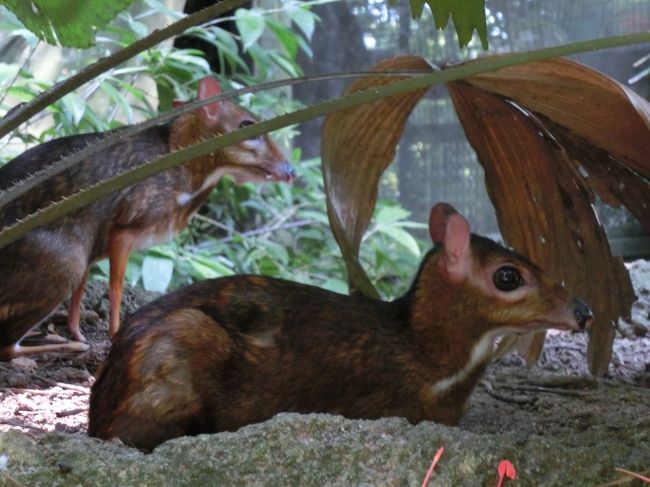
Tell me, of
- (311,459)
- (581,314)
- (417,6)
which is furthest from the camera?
(581,314)

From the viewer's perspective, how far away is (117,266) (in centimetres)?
462

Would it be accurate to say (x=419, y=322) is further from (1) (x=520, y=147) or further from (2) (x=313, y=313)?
(1) (x=520, y=147)

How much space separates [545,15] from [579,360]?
9.80 feet

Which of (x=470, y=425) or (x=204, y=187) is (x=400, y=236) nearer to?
(x=204, y=187)

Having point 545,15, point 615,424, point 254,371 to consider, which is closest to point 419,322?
point 254,371

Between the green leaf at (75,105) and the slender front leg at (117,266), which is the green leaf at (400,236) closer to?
the green leaf at (75,105)

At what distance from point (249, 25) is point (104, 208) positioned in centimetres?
189

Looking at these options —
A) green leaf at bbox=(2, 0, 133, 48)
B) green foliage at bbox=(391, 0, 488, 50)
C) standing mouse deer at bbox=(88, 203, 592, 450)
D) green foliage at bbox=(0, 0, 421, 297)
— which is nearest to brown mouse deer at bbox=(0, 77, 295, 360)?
green foliage at bbox=(0, 0, 421, 297)

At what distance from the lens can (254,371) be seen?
3.09 m

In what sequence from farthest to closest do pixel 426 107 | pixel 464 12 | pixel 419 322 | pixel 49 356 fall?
pixel 426 107 < pixel 49 356 < pixel 419 322 < pixel 464 12

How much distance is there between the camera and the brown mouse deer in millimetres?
4121

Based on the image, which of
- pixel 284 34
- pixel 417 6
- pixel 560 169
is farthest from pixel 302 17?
pixel 417 6

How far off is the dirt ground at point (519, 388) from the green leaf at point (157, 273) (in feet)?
1.68

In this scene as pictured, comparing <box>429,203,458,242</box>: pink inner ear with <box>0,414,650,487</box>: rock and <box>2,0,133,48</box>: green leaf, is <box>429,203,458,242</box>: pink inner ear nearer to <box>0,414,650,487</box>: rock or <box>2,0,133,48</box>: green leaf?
<box>2,0,133,48</box>: green leaf
